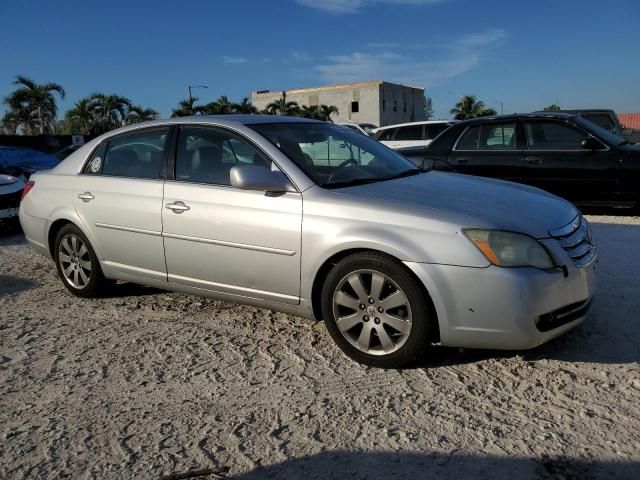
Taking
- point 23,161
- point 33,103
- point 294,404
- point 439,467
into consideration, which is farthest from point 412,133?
point 33,103

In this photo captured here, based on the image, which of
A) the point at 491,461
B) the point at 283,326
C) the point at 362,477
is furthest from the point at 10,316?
the point at 491,461

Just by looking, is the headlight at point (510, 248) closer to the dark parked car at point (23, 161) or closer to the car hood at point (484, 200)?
the car hood at point (484, 200)

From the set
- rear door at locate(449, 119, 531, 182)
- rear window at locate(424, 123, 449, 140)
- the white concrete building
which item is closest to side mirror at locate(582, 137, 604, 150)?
rear door at locate(449, 119, 531, 182)

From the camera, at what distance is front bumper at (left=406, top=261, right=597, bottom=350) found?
9.43ft

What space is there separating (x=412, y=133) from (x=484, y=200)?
13.0m

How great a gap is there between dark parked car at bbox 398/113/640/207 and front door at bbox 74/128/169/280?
3.75 metres

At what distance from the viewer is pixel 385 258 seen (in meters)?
3.12

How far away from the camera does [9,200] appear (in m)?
8.29

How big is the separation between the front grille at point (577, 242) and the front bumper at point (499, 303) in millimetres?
128

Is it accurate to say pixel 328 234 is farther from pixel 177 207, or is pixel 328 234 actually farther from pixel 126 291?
pixel 126 291

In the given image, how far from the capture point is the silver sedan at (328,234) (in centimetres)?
296

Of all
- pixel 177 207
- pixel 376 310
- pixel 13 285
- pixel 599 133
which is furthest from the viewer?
pixel 599 133

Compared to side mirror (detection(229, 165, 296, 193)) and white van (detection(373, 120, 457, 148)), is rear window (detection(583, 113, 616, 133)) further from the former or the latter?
side mirror (detection(229, 165, 296, 193))

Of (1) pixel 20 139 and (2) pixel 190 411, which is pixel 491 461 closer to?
(2) pixel 190 411
